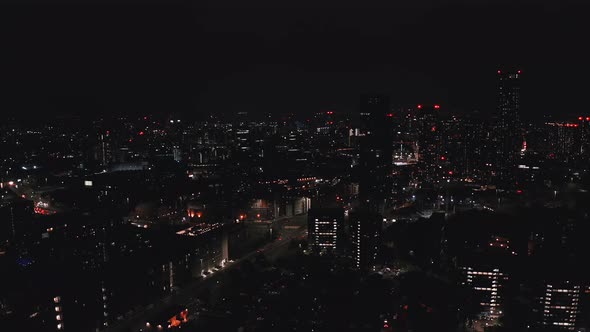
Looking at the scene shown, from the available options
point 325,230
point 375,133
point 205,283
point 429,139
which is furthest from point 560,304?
point 429,139

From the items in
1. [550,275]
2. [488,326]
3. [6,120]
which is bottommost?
[488,326]

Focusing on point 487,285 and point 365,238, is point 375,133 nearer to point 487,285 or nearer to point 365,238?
point 365,238

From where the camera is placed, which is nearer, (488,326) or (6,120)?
(488,326)

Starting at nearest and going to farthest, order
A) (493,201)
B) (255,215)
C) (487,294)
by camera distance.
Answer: (487,294), (255,215), (493,201)

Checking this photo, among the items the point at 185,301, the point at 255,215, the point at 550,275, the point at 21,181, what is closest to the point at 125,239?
the point at 185,301

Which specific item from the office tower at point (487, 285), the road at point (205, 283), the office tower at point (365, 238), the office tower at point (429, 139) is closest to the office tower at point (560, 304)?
the office tower at point (487, 285)

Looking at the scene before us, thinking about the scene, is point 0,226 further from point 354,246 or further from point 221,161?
point 221,161

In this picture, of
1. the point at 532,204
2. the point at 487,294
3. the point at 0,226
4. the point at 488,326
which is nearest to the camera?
the point at 488,326

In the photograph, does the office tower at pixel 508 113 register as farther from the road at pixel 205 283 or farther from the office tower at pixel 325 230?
the office tower at pixel 325 230
